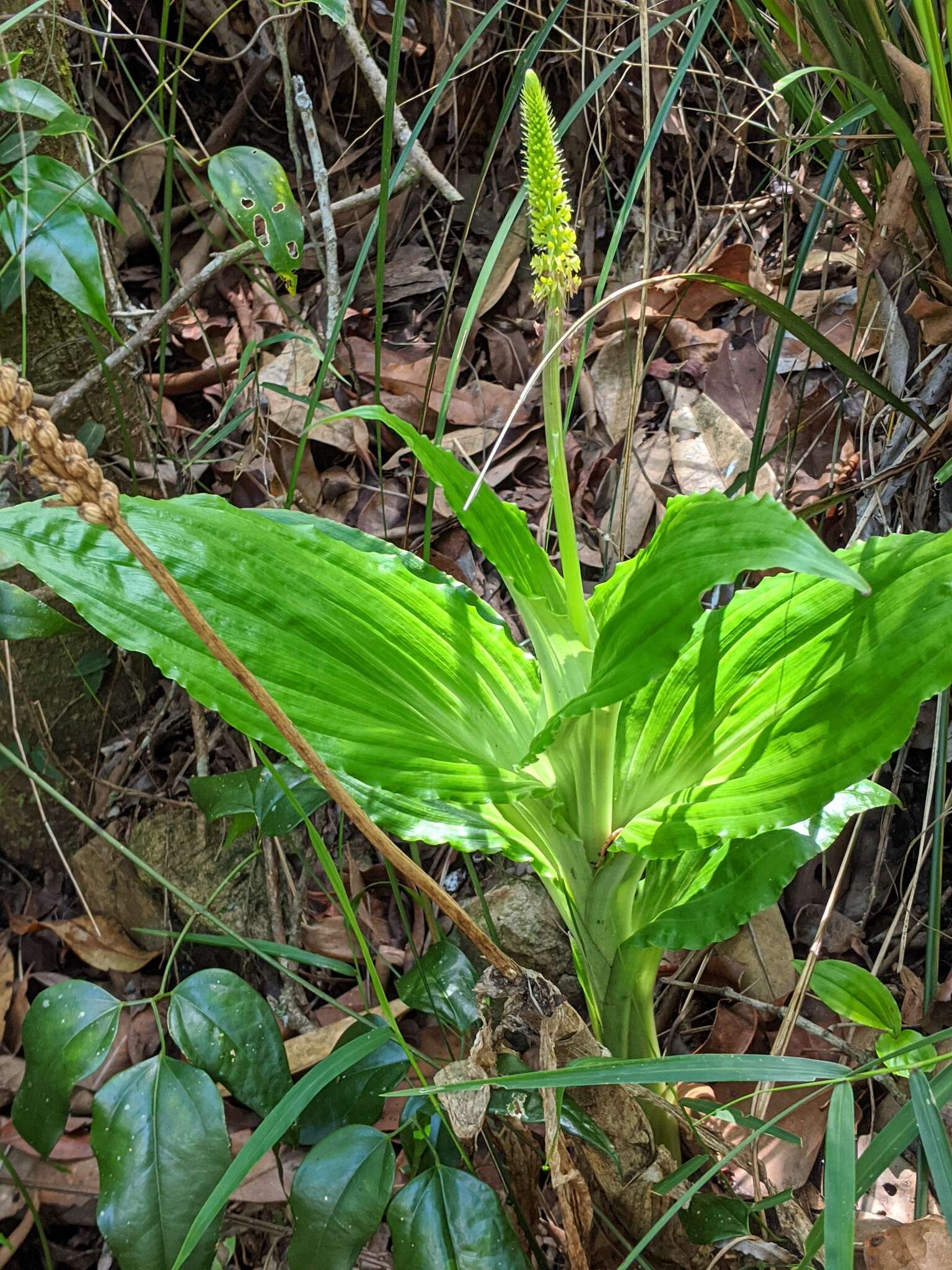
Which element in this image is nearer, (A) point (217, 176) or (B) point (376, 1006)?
(A) point (217, 176)

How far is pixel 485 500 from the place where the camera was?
911 millimetres

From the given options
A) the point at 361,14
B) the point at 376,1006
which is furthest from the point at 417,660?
the point at 361,14

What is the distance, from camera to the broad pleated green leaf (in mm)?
774

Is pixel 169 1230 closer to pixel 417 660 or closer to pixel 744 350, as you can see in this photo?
pixel 417 660

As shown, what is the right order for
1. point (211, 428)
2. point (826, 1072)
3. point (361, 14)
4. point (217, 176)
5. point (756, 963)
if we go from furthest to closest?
point (361, 14) < point (211, 428) < point (756, 963) < point (217, 176) < point (826, 1072)

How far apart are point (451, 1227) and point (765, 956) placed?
628mm

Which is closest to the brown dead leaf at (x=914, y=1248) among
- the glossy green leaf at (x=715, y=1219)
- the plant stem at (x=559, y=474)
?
the glossy green leaf at (x=715, y=1219)

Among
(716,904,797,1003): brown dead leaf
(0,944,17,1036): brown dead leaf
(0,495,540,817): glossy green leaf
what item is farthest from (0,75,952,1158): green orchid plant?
(0,944,17,1036): brown dead leaf

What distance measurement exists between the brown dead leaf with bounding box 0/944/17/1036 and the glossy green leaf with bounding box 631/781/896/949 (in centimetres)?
99

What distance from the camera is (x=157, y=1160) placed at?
2.87ft

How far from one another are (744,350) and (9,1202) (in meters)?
1.67

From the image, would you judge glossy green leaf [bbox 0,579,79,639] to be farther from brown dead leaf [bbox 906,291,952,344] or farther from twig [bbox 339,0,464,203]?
brown dead leaf [bbox 906,291,952,344]

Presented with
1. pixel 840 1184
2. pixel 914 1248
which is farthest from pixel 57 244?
pixel 914 1248

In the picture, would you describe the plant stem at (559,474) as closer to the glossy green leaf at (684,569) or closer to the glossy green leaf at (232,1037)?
the glossy green leaf at (684,569)
